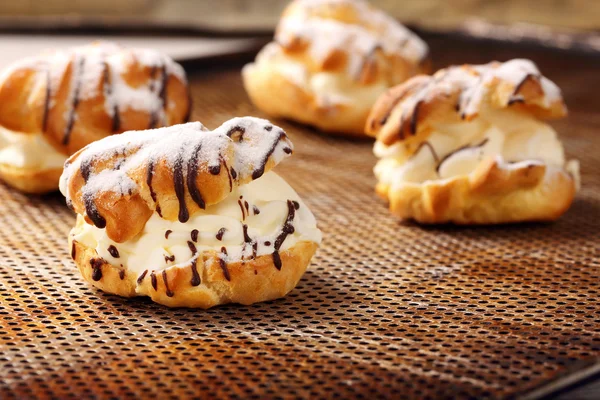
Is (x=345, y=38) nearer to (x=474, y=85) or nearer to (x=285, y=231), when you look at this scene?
(x=474, y=85)

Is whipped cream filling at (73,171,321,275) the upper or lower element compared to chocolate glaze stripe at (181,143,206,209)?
lower

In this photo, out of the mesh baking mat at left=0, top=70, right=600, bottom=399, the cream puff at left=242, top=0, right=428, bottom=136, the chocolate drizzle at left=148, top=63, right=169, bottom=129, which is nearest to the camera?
the mesh baking mat at left=0, top=70, right=600, bottom=399

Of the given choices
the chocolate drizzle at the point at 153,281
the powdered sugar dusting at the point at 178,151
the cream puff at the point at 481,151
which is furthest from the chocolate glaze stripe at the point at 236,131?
the cream puff at the point at 481,151

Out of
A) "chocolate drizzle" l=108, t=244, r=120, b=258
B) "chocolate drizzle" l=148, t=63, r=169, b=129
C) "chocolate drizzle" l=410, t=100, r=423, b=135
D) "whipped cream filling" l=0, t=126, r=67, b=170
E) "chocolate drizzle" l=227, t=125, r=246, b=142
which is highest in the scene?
"chocolate drizzle" l=227, t=125, r=246, b=142

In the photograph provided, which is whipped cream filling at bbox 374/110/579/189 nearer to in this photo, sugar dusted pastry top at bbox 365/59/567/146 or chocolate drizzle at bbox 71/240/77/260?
sugar dusted pastry top at bbox 365/59/567/146

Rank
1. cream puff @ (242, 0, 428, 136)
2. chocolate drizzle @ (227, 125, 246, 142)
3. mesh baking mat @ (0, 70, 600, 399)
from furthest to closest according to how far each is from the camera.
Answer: cream puff @ (242, 0, 428, 136)
chocolate drizzle @ (227, 125, 246, 142)
mesh baking mat @ (0, 70, 600, 399)

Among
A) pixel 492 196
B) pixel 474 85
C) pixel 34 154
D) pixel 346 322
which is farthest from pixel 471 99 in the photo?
pixel 34 154

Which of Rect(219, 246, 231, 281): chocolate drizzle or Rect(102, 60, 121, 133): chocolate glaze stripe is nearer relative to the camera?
Rect(219, 246, 231, 281): chocolate drizzle

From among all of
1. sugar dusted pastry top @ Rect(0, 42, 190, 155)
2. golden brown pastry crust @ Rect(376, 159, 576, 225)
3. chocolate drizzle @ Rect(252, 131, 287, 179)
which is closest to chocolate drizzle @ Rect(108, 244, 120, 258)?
chocolate drizzle @ Rect(252, 131, 287, 179)
